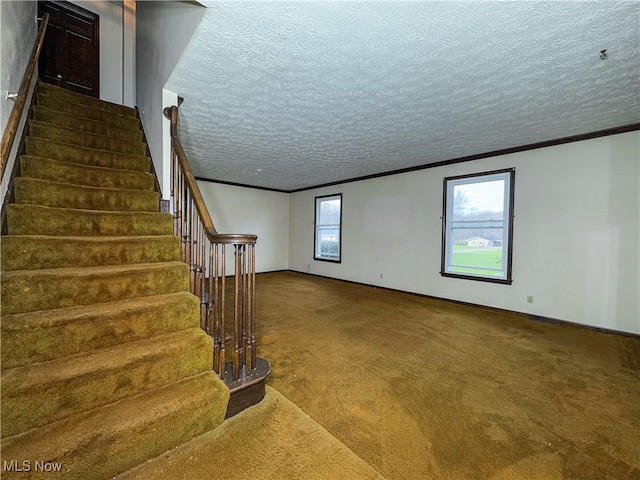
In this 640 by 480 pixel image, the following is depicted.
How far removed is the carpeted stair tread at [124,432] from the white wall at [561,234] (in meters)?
4.08

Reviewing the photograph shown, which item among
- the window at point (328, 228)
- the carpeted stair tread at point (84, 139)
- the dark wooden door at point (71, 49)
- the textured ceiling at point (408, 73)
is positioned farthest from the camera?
the window at point (328, 228)

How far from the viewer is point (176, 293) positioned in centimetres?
194

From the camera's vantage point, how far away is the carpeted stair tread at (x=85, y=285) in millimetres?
1455

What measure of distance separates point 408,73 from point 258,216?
555cm

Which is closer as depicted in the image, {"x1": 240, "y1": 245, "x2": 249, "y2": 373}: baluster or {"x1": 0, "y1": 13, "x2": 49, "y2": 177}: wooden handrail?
{"x1": 0, "y1": 13, "x2": 49, "y2": 177}: wooden handrail

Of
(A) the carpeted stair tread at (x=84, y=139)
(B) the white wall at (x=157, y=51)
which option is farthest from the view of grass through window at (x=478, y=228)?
(A) the carpeted stair tread at (x=84, y=139)

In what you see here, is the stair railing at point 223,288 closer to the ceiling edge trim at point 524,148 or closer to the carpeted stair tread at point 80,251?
the carpeted stair tread at point 80,251

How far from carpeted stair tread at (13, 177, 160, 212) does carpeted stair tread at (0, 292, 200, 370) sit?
1.05m

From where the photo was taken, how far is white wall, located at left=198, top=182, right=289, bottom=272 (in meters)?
6.36

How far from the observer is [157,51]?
103 inches

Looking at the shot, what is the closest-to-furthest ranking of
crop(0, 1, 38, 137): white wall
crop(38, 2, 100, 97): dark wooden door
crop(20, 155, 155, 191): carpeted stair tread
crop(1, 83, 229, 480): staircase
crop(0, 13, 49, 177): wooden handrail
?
crop(1, 83, 229, 480): staircase, crop(0, 13, 49, 177): wooden handrail, crop(0, 1, 38, 137): white wall, crop(20, 155, 155, 191): carpeted stair tread, crop(38, 2, 100, 97): dark wooden door

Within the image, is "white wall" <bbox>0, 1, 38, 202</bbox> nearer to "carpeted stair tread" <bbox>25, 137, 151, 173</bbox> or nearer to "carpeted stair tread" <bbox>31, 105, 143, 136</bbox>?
"carpeted stair tread" <bbox>25, 137, 151, 173</bbox>

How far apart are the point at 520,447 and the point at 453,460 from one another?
1.40 ft

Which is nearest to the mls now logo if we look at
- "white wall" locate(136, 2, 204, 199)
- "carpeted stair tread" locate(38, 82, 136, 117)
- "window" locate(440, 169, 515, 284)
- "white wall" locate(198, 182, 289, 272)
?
"white wall" locate(136, 2, 204, 199)
